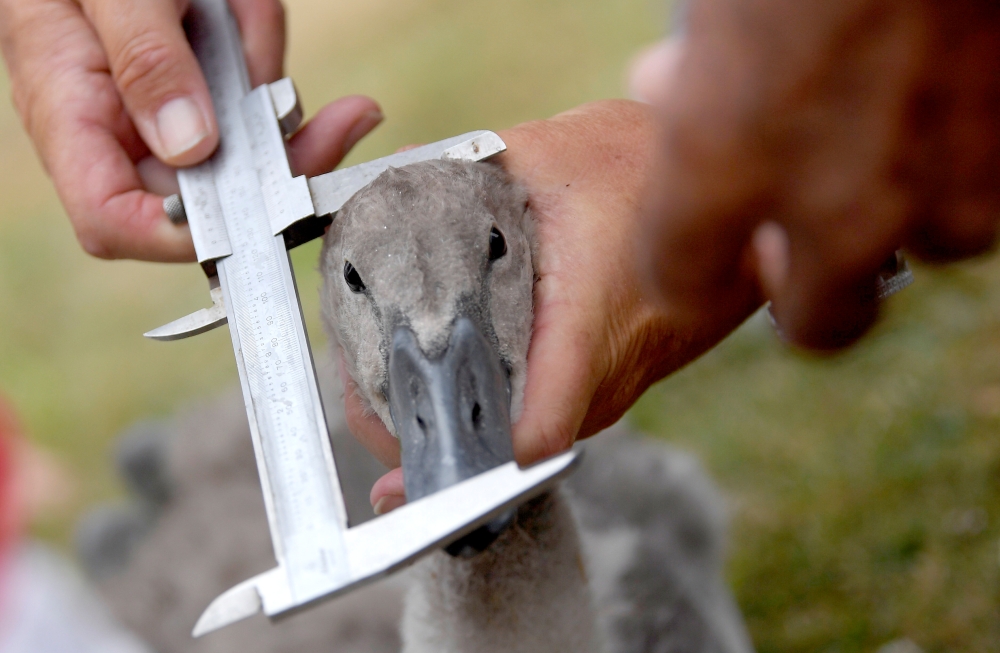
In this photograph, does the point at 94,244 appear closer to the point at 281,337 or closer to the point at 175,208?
the point at 175,208

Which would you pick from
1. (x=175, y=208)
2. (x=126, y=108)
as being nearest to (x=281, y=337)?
(x=175, y=208)

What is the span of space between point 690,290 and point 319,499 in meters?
0.67

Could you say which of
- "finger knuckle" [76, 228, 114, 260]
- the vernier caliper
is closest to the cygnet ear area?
the vernier caliper

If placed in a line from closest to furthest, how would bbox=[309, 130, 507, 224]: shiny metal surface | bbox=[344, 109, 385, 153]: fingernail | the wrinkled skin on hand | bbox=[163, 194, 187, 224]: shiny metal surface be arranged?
the wrinkled skin on hand < bbox=[309, 130, 507, 224]: shiny metal surface < bbox=[163, 194, 187, 224]: shiny metal surface < bbox=[344, 109, 385, 153]: fingernail

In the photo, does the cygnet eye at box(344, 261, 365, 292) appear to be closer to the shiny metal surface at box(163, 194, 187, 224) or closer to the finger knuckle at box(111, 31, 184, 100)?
the shiny metal surface at box(163, 194, 187, 224)

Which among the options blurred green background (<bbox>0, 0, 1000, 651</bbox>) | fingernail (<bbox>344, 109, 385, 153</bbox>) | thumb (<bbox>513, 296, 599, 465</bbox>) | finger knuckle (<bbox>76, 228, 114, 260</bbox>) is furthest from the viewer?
blurred green background (<bbox>0, 0, 1000, 651</bbox>)

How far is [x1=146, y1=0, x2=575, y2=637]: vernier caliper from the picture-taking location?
1140mm

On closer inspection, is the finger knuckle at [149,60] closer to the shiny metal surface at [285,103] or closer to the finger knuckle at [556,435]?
the shiny metal surface at [285,103]

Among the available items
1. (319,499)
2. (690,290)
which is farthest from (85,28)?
(690,290)

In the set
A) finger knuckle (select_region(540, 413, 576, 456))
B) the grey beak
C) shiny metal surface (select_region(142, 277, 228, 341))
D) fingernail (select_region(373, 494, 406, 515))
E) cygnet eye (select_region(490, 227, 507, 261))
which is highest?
cygnet eye (select_region(490, 227, 507, 261))

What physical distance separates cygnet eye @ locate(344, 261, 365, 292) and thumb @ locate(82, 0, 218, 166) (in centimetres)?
51

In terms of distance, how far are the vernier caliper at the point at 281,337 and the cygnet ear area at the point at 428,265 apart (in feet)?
0.39

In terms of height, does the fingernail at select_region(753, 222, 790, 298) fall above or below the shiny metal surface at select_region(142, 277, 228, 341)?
above

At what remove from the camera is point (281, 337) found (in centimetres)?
146
